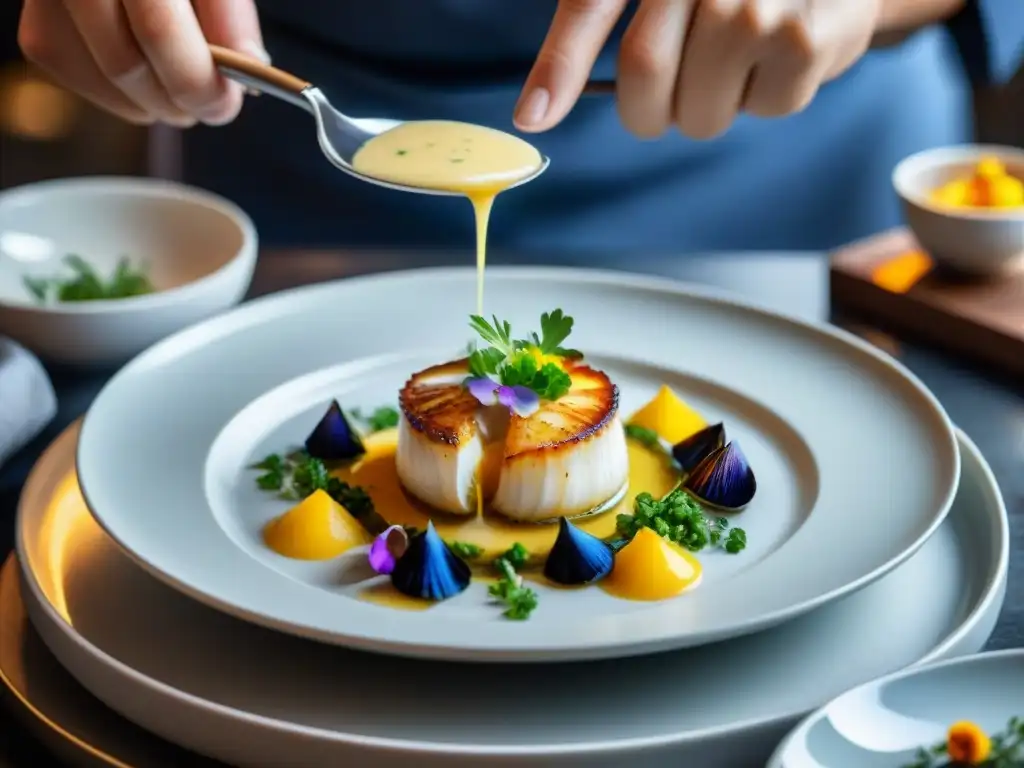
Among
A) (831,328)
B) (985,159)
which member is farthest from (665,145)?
(831,328)

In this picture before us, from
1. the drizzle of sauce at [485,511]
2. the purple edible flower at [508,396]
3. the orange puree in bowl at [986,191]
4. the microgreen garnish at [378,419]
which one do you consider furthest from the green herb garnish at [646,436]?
the orange puree in bowl at [986,191]

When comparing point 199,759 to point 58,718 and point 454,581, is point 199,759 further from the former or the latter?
point 454,581

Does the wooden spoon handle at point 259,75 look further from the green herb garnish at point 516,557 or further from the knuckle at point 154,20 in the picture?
the green herb garnish at point 516,557

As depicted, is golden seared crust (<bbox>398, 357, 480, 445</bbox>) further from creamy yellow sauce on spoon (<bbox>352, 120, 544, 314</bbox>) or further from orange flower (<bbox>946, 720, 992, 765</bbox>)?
orange flower (<bbox>946, 720, 992, 765</bbox>)

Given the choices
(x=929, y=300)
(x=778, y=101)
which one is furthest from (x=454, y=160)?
(x=929, y=300)

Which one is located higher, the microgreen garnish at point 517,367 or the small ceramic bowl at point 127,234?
the microgreen garnish at point 517,367

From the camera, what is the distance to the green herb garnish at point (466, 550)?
168 centimetres

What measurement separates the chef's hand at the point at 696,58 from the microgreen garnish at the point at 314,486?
58cm

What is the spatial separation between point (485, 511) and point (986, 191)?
1.31m

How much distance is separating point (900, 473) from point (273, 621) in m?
0.88

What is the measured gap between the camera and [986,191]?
2.57 metres

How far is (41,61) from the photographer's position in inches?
89.8

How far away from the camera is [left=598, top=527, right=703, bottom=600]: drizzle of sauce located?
158cm

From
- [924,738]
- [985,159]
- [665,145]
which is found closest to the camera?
[924,738]
